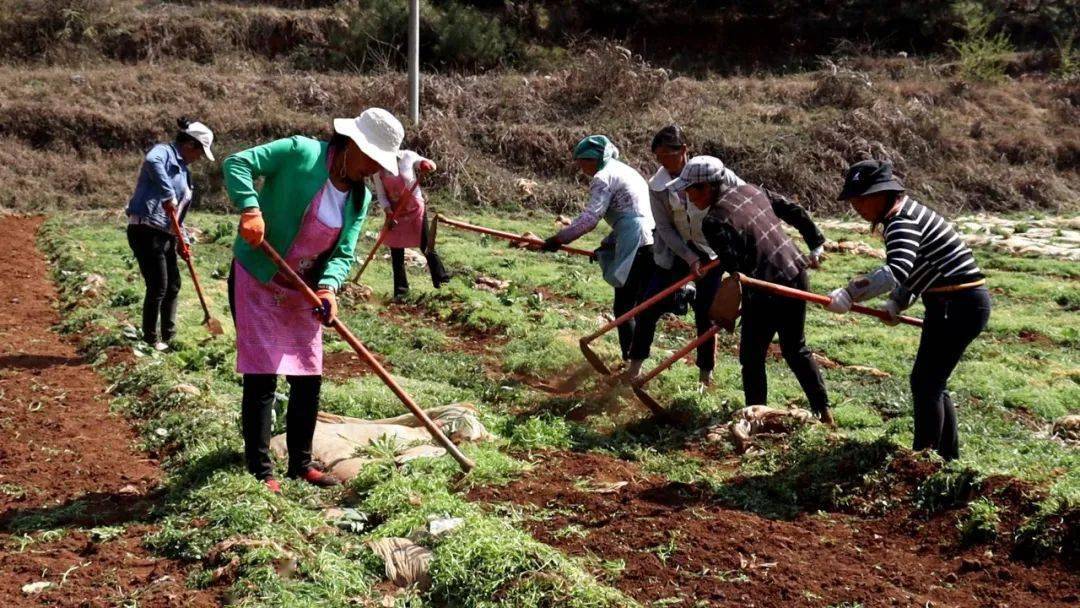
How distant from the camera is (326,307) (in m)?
4.91

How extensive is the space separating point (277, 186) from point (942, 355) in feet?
10.9

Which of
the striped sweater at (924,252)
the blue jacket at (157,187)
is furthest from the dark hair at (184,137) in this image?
the striped sweater at (924,252)

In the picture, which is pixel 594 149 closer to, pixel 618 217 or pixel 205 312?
pixel 618 217

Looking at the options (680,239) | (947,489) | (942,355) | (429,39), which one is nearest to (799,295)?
(942,355)

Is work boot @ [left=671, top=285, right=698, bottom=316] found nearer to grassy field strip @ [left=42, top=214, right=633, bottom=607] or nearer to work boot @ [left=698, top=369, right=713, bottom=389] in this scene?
work boot @ [left=698, top=369, right=713, bottom=389]

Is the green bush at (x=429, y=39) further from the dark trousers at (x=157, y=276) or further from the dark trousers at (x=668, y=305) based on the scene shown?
the dark trousers at (x=668, y=305)

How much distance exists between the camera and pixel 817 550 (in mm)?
4605

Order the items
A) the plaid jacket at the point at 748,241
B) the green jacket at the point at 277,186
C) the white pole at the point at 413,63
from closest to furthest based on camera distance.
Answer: the green jacket at the point at 277,186, the plaid jacket at the point at 748,241, the white pole at the point at 413,63

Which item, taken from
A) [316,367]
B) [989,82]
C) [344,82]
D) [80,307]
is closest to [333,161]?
[316,367]

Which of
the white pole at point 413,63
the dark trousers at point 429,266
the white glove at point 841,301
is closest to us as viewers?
the white glove at point 841,301

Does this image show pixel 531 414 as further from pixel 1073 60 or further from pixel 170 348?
pixel 1073 60

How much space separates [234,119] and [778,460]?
17381 millimetres

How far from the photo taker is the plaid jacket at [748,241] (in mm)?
5965

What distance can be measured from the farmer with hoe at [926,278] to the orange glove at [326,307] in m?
2.53
